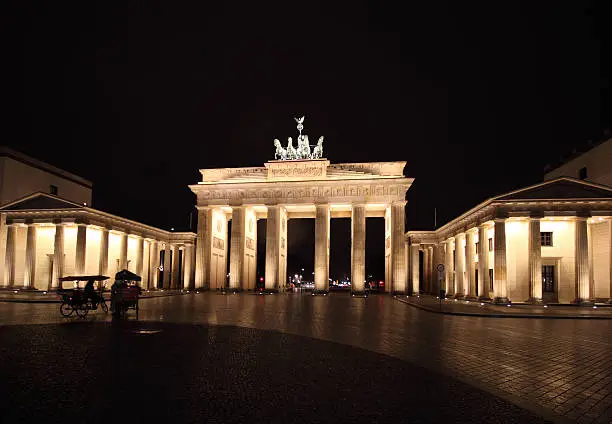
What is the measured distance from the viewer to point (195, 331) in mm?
14695

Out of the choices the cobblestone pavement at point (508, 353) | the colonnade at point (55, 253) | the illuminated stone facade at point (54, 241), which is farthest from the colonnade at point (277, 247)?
the cobblestone pavement at point (508, 353)

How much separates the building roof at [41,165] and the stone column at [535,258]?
51736mm

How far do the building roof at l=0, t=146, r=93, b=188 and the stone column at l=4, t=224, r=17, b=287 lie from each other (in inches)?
352

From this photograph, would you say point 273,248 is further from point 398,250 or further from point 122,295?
point 122,295

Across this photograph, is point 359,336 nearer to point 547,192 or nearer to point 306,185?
point 547,192

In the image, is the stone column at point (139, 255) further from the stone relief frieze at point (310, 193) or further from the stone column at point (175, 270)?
the stone relief frieze at point (310, 193)

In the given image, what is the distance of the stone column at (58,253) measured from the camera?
143ft

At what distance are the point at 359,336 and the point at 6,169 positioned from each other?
48994mm

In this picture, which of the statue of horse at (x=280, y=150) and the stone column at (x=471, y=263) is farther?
the statue of horse at (x=280, y=150)

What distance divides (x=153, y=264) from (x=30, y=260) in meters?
18.3

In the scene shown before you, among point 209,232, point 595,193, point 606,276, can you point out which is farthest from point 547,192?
point 209,232

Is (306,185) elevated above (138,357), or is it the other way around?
(306,185)

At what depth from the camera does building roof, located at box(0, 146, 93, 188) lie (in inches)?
1933

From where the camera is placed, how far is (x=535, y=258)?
A: 34.8 m
